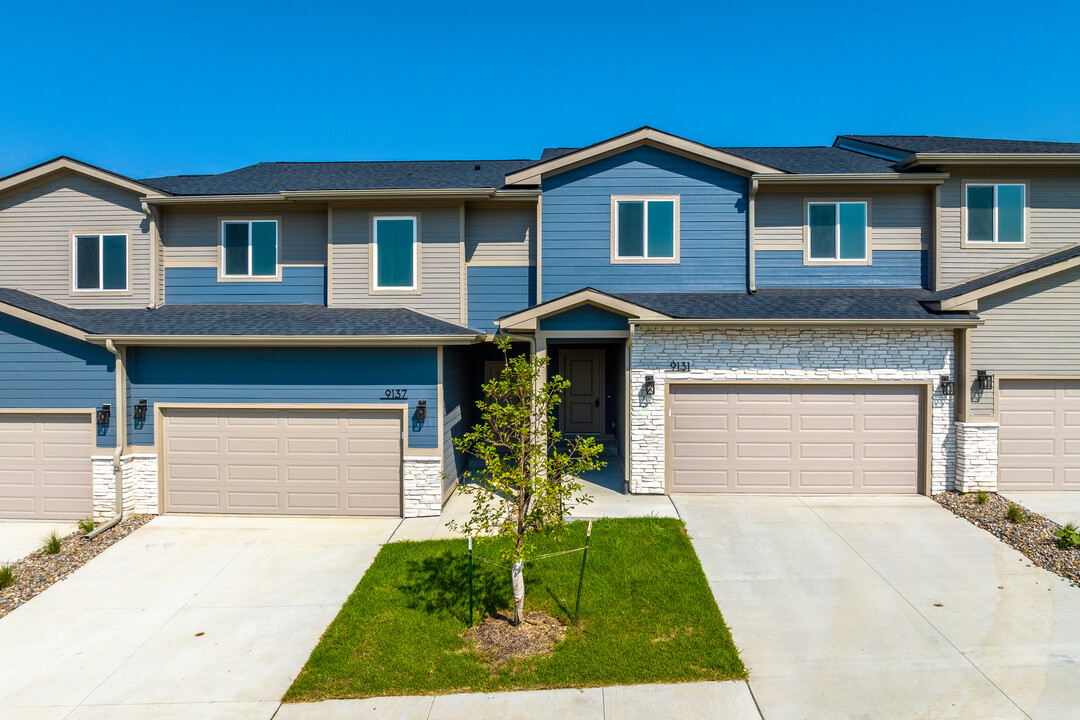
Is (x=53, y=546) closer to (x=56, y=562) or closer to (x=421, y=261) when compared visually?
(x=56, y=562)

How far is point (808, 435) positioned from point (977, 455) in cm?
288

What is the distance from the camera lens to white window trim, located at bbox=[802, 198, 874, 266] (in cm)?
1095

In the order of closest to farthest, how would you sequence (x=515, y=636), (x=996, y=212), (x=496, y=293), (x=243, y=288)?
(x=515, y=636) → (x=996, y=212) → (x=496, y=293) → (x=243, y=288)

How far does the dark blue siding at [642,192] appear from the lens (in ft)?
35.9

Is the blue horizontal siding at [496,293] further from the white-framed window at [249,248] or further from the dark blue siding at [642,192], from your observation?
the white-framed window at [249,248]

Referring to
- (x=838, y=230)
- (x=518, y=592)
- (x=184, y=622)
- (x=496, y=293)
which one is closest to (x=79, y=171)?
(x=496, y=293)

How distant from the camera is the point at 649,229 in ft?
36.0

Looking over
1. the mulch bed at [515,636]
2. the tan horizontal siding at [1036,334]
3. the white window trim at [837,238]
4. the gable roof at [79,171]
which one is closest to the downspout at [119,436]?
the gable roof at [79,171]

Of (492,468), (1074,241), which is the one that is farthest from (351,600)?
(1074,241)

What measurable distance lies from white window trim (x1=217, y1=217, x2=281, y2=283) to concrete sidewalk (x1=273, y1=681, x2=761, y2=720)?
869 centimetres

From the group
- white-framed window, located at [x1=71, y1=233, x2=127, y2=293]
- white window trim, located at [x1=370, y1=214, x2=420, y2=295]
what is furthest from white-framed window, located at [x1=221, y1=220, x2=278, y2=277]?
white window trim, located at [x1=370, y1=214, x2=420, y2=295]

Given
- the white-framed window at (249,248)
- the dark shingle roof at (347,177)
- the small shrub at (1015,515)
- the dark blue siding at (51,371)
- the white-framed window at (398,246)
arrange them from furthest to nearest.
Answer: the dark shingle roof at (347,177) → the white-framed window at (249,248) → the white-framed window at (398,246) → the dark blue siding at (51,371) → the small shrub at (1015,515)

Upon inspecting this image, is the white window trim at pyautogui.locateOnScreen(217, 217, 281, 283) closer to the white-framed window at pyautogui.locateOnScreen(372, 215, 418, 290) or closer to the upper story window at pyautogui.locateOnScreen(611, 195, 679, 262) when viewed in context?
the white-framed window at pyautogui.locateOnScreen(372, 215, 418, 290)

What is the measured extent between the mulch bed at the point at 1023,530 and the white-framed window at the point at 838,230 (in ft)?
15.5
